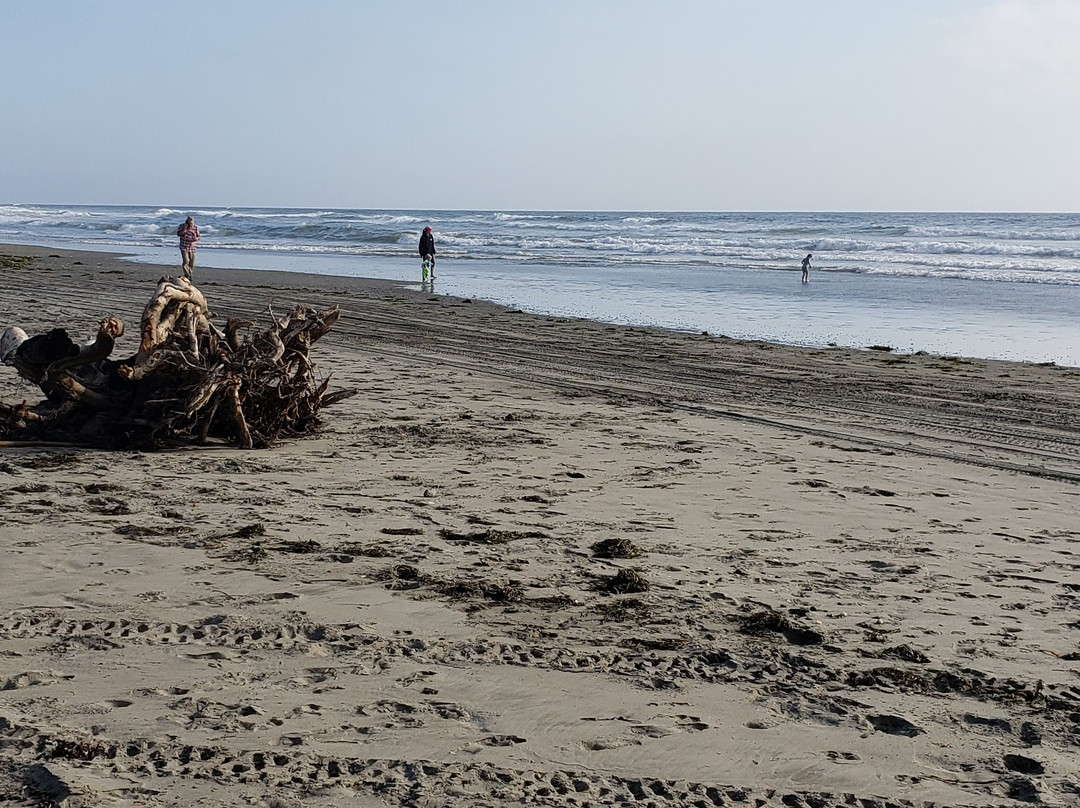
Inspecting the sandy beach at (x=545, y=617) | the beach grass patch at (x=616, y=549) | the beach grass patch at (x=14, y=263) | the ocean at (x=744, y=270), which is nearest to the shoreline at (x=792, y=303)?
the ocean at (x=744, y=270)

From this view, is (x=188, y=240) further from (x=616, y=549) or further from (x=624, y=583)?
(x=624, y=583)

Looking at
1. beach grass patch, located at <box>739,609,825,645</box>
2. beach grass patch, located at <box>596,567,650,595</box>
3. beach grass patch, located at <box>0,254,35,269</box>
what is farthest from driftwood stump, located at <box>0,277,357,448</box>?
beach grass patch, located at <box>0,254,35,269</box>

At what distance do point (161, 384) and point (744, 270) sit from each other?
26.6 m

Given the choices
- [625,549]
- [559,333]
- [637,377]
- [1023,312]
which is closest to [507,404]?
[637,377]

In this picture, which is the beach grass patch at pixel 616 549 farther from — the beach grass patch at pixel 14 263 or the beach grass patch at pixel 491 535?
the beach grass patch at pixel 14 263

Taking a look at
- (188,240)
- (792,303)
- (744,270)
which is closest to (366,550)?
(188,240)

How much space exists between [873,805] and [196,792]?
180 cm

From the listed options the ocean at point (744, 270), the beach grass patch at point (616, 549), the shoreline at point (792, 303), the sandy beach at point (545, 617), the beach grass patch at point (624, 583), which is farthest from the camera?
the ocean at point (744, 270)

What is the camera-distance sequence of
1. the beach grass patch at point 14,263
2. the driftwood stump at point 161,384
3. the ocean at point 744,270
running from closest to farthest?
1. the driftwood stump at point 161,384
2. the ocean at point 744,270
3. the beach grass patch at point 14,263

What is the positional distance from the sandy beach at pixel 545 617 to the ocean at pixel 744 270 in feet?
26.9

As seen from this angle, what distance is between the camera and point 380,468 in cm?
679

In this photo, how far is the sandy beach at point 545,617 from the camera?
10.00 feet

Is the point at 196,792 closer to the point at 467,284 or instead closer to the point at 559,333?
the point at 559,333

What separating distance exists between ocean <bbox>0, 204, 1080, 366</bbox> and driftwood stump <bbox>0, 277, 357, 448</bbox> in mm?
9242
